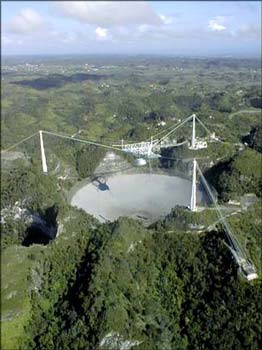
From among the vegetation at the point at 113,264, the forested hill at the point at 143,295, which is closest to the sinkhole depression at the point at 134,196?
the vegetation at the point at 113,264

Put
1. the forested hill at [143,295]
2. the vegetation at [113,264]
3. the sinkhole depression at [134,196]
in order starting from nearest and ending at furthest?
the vegetation at [113,264]
the forested hill at [143,295]
the sinkhole depression at [134,196]

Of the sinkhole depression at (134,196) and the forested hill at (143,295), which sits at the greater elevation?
the sinkhole depression at (134,196)

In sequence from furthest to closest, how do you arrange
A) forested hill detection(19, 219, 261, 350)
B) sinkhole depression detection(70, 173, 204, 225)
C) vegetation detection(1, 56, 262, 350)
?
sinkhole depression detection(70, 173, 204, 225)
forested hill detection(19, 219, 261, 350)
vegetation detection(1, 56, 262, 350)

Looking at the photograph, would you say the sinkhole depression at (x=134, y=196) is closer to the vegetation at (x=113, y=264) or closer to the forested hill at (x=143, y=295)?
the vegetation at (x=113, y=264)

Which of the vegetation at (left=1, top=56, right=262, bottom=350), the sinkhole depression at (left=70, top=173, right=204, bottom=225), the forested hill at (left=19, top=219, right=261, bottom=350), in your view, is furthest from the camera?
the sinkhole depression at (left=70, top=173, right=204, bottom=225)

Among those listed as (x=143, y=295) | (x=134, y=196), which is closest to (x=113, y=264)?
(x=143, y=295)

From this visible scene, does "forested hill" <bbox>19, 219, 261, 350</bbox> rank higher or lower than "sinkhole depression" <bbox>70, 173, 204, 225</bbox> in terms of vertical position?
lower

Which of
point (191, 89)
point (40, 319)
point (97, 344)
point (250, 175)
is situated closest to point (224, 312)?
point (97, 344)

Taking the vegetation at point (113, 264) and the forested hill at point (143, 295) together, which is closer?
the vegetation at point (113, 264)

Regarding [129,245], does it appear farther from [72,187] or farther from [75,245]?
[72,187]

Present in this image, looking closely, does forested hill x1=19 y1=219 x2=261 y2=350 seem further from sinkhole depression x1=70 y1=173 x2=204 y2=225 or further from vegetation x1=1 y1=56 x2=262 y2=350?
sinkhole depression x1=70 y1=173 x2=204 y2=225

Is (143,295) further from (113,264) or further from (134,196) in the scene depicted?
(134,196)

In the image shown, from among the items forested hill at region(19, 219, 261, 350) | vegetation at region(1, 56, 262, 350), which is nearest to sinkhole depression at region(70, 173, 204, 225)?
vegetation at region(1, 56, 262, 350)
